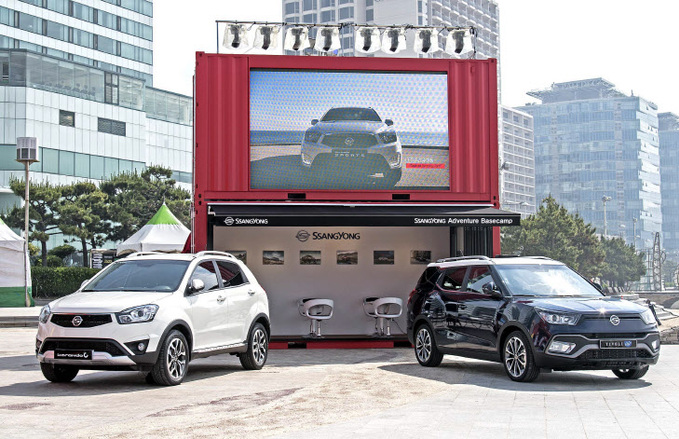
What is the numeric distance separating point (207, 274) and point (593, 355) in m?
5.33

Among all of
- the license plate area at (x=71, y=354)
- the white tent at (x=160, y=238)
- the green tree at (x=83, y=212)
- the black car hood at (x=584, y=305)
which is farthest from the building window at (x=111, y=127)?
the black car hood at (x=584, y=305)

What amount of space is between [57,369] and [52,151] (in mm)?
68999

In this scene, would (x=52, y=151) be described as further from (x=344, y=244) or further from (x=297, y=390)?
(x=297, y=390)

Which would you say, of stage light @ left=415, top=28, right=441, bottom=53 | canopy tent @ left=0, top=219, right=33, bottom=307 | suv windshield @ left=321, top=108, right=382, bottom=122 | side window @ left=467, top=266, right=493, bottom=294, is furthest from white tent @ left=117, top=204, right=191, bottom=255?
side window @ left=467, top=266, right=493, bottom=294

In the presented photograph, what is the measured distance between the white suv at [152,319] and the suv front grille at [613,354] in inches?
193

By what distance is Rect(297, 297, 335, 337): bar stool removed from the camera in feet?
63.8

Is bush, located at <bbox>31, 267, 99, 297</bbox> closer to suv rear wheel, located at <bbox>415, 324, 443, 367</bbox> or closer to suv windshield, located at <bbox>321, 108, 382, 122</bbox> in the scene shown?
suv windshield, located at <bbox>321, 108, 382, 122</bbox>

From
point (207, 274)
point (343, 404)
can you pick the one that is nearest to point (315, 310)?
point (207, 274)

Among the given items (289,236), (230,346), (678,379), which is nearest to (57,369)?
(230,346)

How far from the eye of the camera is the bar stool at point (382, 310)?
64.8 feet

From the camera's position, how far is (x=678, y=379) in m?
12.6

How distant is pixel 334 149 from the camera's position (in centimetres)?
1955

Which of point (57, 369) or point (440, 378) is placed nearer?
point (57, 369)

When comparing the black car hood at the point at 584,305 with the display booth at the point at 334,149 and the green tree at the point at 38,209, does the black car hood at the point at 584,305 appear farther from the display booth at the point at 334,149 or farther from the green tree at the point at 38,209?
the green tree at the point at 38,209
